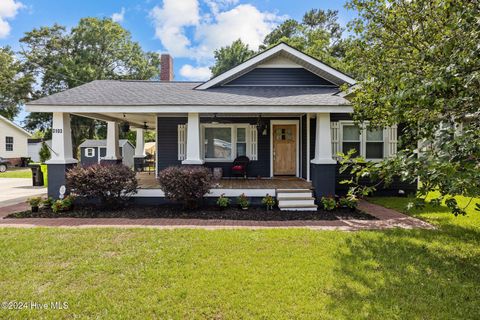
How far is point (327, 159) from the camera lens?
26.5ft

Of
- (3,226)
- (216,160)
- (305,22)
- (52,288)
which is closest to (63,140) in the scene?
(3,226)

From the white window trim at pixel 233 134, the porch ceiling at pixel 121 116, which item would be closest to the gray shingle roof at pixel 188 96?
the porch ceiling at pixel 121 116

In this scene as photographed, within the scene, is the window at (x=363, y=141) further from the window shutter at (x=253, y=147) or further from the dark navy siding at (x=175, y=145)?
the window shutter at (x=253, y=147)

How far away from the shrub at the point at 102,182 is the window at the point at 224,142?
12.7ft

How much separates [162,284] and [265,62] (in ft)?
29.8

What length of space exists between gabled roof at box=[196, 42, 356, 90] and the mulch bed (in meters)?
4.94

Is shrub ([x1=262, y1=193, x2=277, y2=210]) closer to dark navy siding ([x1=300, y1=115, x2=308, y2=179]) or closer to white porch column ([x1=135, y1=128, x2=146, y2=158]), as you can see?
dark navy siding ([x1=300, y1=115, x2=308, y2=179])

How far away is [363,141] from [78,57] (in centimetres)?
3162

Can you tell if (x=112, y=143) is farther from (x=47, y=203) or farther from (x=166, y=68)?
(x=166, y=68)

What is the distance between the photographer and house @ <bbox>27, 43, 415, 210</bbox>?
26.0 feet

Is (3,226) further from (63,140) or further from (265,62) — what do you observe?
(265,62)

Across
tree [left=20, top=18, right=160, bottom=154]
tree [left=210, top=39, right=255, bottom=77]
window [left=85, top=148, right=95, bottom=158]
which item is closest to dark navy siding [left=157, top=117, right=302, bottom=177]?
window [left=85, top=148, right=95, bottom=158]

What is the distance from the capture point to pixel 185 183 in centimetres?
722

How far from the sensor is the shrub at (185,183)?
7.23 metres
